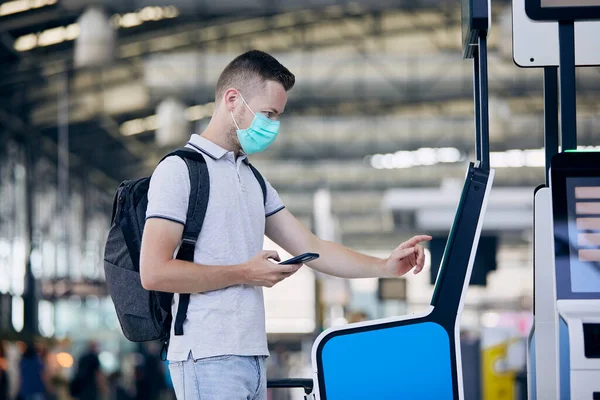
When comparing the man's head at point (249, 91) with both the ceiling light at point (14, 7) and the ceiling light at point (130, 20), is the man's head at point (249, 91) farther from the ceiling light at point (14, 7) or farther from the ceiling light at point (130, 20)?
the ceiling light at point (130, 20)

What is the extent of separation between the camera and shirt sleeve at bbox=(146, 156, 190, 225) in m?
2.63

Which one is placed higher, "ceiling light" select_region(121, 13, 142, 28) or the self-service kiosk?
"ceiling light" select_region(121, 13, 142, 28)

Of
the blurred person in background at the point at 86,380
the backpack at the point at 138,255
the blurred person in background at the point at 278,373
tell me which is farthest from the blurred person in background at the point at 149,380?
the backpack at the point at 138,255

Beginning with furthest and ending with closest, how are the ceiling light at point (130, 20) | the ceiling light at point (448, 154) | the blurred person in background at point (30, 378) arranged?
1. the ceiling light at point (448, 154)
2. the ceiling light at point (130, 20)
3. the blurred person in background at point (30, 378)

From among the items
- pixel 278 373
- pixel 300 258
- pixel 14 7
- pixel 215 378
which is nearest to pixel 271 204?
pixel 300 258

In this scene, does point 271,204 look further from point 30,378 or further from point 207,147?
point 30,378

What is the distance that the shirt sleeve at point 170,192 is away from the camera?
2631mm

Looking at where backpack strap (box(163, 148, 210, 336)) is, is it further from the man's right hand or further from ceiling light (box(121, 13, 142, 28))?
ceiling light (box(121, 13, 142, 28))

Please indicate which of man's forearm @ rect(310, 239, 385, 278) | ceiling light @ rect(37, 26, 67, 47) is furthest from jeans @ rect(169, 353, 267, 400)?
ceiling light @ rect(37, 26, 67, 47)

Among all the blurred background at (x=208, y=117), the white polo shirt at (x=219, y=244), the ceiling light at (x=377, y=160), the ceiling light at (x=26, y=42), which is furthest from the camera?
the ceiling light at (x=377, y=160)

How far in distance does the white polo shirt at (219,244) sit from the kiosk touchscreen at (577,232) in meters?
0.76

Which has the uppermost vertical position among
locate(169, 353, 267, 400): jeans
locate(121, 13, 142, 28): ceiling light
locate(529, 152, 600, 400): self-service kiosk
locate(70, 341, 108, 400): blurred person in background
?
locate(121, 13, 142, 28): ceiling light

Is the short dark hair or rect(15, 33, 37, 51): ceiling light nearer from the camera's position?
the short dark hair

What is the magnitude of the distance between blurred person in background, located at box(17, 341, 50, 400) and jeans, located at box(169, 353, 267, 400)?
13.3 metres
